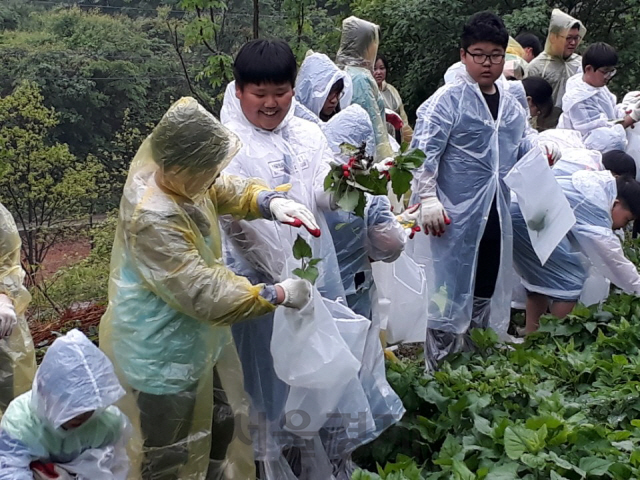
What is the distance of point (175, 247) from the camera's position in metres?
2.28

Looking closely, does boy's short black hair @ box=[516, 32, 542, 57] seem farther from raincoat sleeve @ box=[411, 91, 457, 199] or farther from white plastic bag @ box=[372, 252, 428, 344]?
white plastic bag @ box=[372, 252, 428, 344]

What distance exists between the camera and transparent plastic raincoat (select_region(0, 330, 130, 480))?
6.48 ft

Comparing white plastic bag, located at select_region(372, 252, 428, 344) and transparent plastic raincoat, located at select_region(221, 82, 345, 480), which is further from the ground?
transparent plastic raincoat, located at select_region(221, 82, 345, 480)

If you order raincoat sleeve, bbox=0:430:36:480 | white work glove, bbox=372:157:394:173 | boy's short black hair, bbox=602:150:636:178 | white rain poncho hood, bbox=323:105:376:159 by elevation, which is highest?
white work glove, bbox=372:157:394:173

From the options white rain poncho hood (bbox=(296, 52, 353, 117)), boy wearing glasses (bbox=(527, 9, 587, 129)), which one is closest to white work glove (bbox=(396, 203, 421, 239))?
white rain poncho hood (bbox=(296, 52, 353, 117))

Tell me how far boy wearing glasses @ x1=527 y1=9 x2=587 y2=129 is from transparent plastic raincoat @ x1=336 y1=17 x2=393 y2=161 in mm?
1559

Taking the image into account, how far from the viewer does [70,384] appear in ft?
6.49

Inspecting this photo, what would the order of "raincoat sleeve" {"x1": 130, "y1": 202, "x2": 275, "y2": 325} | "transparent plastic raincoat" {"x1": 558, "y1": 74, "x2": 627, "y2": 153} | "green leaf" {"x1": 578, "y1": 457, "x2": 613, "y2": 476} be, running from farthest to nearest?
"transparent plastic raincoat" {"x1": 558, "y1": 74, "x2": 627, "y2": 153}, "raincoat sleeve" {"x1": 130, "y1": 202, "x2": 275, "y2": 325}, "green leaf" {"x1": 578, "y1": 457, "x2": 613, "y2": 476}

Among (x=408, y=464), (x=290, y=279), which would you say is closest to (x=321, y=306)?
(x=290, y=279)

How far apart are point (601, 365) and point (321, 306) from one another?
1106mm

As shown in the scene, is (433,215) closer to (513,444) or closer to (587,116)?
(513,444)

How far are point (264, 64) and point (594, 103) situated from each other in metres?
3.42

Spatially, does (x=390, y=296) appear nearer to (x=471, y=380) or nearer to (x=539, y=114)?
(x=471, y=380)

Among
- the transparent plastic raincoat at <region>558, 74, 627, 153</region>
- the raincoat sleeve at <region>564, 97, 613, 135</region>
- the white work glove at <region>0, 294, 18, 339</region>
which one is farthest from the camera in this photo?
the raincoat sleeve at <region>564, 97, 613, 135</region>
